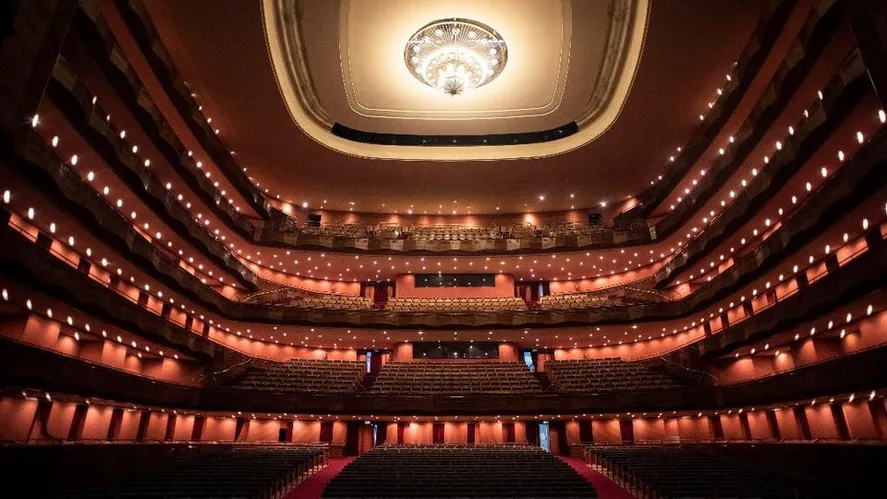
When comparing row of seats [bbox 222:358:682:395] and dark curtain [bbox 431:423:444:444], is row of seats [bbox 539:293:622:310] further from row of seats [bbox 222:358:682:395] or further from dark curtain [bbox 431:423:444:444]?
dark curtain [bbox 431:423:444:444]

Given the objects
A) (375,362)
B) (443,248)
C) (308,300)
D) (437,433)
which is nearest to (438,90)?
(443,248)

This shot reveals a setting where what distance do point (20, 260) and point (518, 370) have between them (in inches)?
804

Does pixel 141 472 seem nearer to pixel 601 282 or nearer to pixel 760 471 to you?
pixel 760 471

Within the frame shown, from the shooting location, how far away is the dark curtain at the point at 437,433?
22903 mm

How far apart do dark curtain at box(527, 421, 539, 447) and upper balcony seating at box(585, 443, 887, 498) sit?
7407mm

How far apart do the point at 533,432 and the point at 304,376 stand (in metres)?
11.5

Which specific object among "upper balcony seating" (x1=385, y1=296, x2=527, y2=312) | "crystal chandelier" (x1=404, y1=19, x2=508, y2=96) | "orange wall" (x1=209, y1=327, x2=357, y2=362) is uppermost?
"crystal chandelier" (x1=404, y1=19, x2=508, y2=96)

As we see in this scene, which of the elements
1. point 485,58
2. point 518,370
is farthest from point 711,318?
point 485,58

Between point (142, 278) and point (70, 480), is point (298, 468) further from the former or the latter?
point (142, 278)

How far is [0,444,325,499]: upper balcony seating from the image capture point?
363 inches

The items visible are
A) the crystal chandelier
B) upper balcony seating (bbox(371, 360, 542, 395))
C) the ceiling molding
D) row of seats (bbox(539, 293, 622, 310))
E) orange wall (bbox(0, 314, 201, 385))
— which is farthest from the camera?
row of seats (bbox(539, 293, 622, 310))

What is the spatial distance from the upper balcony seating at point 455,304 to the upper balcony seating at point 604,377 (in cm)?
403

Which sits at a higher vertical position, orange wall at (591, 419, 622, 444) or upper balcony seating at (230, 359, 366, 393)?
upper balcony seating at (230, 359, 366, 393)

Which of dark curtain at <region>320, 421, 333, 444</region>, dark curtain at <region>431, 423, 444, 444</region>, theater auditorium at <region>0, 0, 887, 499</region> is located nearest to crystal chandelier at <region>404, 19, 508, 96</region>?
theater auditorium at <region>0, 0, 887, 499</region>
